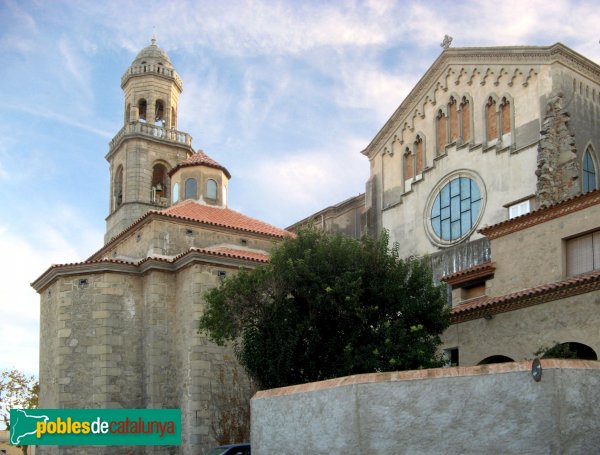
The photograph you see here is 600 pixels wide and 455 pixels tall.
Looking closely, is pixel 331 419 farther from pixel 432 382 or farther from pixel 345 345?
pixel 345 345

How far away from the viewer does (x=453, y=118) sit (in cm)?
3538

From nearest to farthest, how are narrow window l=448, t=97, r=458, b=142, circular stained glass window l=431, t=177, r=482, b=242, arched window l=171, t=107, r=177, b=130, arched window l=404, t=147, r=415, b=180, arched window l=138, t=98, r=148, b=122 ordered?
circular stained glass window l=431, t=177, r=482, b=242
narrow window l=448, t=97, r=458, b=142
arched window l=404, t=147, r=415, b=180
arched window l=138, t=98, r=148, b=122
arched window l=171, t=107, r=177, b=130

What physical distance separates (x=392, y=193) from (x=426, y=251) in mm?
3990

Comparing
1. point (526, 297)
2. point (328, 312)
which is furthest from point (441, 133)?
point (328, 312)

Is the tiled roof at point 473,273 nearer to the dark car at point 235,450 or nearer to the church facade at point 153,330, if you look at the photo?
the church facade at point 153,330

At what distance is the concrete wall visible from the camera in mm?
11445

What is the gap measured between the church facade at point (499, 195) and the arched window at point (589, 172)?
Result: 59mm

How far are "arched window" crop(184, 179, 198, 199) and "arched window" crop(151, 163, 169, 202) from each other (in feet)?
31.7

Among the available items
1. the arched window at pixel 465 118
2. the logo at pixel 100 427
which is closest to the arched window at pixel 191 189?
the logo at pixel 100 427

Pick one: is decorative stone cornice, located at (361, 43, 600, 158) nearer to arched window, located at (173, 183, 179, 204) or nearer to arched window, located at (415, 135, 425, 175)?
arched window, located at (415, 135, 425, 175)

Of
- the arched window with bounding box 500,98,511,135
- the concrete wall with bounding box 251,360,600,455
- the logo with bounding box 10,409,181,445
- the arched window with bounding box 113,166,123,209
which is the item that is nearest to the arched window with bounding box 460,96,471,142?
the arched window with bounding box 500,98,511,135

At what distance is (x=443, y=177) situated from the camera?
3500 centimetres

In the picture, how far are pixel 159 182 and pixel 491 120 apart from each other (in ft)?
76.3

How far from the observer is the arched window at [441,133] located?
117ft
